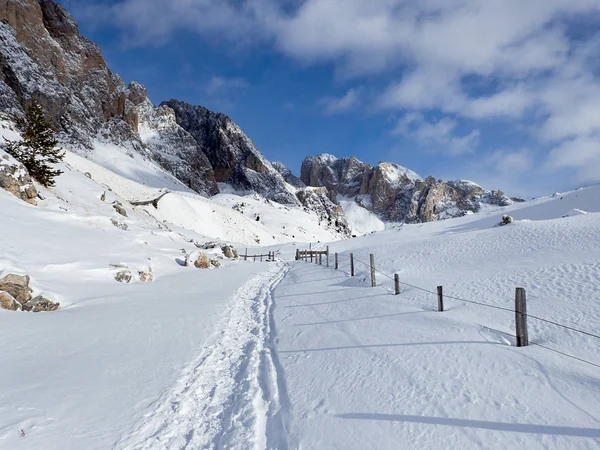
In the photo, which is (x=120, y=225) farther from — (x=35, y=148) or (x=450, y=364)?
(x=450, y=364)

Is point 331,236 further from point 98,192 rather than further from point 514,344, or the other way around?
point 514,344

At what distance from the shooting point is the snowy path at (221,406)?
4.15 metres

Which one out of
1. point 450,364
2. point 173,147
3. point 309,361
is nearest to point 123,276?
point 309,361

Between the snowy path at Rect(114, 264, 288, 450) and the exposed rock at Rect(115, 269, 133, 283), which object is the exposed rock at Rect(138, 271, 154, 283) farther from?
the snowy path at Rect(114, 264, 288, 450)

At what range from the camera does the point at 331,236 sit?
4380 inches

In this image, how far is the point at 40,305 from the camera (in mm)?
10031

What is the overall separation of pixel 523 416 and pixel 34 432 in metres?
6.21

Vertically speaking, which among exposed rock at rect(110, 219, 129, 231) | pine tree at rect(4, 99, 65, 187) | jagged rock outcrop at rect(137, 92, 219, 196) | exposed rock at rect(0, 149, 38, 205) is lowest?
exposed rock at rect(110, 219, 129, 231)

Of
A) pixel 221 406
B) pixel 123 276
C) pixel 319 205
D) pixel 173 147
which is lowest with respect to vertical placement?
pixel 221 406

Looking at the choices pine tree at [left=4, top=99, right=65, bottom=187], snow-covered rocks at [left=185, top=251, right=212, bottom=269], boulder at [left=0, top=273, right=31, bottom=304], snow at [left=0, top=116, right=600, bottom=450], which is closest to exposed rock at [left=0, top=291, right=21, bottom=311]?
boulder at [left=0, top=273, right=31, bottom=304]

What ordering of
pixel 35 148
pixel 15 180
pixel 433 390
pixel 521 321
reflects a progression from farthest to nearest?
pixel 35 148 → pixel 15 180 → pixel 521 321 → pixel 433 390

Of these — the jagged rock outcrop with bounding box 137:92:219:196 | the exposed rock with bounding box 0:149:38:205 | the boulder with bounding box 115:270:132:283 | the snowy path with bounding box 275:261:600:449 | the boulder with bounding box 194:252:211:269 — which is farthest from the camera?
the jagged rock outcrop with bounding box 137:92:219:196

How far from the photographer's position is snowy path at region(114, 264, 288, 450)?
4152 millimetres

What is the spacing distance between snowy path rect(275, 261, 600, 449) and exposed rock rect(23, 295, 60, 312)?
7.83 meters
